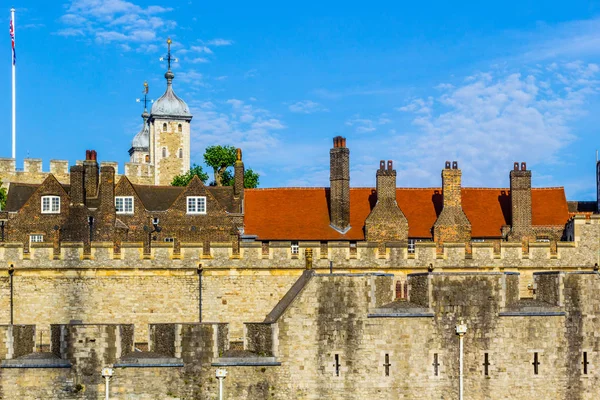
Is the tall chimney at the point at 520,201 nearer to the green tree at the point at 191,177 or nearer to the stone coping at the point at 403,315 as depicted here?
the stone coping at the point at 403,315

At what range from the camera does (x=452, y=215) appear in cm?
4938

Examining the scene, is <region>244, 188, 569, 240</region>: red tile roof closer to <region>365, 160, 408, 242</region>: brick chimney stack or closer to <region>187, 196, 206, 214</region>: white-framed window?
<region>365, 160, 408, 242</region>: brick chimney stack

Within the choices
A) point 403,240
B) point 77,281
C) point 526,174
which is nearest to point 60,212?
point 77,281

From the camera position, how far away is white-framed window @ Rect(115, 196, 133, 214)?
5416cm

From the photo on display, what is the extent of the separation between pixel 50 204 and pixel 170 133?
51.6 m

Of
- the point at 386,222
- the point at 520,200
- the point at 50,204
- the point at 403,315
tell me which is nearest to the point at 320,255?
the point at 386,222

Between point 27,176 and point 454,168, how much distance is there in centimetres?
4654

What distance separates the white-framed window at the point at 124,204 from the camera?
54.2 m

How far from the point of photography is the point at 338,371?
28875 mm

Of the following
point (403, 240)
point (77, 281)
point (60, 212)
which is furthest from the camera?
point (60, 212)

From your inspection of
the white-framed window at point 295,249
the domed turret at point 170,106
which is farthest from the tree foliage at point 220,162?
the white-framed window at point 295,249

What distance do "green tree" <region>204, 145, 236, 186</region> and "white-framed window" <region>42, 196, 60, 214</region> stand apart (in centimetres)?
2949

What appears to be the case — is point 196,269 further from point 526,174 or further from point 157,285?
point 526,174

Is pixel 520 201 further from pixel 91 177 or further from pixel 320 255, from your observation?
pixel 91 177
